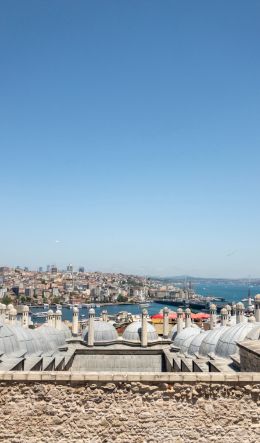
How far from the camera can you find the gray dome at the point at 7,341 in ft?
39.8

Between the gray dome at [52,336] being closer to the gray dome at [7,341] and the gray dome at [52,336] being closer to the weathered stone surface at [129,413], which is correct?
the gray dome at [7,341]

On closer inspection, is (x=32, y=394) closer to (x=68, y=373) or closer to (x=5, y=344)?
(x=68, y=373)

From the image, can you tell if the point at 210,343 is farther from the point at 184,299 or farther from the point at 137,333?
the point at 184,299

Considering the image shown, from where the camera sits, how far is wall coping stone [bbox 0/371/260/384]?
6445 millimetres

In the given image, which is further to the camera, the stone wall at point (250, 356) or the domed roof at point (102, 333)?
the domed roof at point (102, 333)

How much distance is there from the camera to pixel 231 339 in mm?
12305

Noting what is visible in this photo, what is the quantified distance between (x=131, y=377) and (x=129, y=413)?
1.90 feet

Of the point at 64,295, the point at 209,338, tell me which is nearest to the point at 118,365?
the point at 209,338

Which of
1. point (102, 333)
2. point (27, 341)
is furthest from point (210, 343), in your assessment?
point (102, 333)

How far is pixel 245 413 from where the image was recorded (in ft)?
21.1

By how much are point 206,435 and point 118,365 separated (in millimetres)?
11357

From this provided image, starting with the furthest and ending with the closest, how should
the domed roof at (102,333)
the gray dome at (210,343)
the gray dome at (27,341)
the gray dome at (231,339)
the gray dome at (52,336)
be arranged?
1. the domed roof at (102,333)
2. the gray dome at (52,336)
3. the gray dome at (27,341)
4. the gray dome at (210,343)
5. the gray dome at (231,339)

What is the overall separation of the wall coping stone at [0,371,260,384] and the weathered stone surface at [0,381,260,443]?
0.09m

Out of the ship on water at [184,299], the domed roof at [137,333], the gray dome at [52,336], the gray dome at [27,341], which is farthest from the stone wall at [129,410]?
the ship on water at [184,299]
